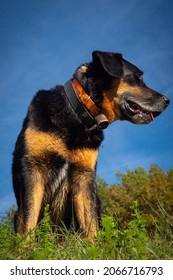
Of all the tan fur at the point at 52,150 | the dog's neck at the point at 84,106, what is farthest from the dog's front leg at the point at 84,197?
the dog's neck at the point at 84,106

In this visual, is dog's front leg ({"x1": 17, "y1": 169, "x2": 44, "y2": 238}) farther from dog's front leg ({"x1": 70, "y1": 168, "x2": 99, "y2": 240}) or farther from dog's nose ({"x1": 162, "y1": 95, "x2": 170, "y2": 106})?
dog's nose ({"x1": 162, "y1": 95, "x2": 170, "y2": 106})

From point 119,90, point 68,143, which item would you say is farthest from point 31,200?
point 119,90

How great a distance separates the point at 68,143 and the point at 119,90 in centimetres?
134

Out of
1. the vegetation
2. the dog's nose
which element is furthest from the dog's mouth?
the vegetation

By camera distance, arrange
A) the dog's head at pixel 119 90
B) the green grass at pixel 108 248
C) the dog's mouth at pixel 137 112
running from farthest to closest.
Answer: the dog's mouth at pixel 137 112, the dog's head at pixel 119 90, the green grass at pixel 108 248

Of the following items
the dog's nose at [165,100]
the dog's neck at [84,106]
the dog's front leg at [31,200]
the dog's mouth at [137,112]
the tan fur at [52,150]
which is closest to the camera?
the dog's front leg at [31,200]

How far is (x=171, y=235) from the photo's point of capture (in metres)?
4.25

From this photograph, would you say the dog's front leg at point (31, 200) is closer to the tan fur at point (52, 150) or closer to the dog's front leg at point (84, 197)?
the tan fur at point (52, 150)

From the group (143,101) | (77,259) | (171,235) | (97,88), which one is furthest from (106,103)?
(77,259)

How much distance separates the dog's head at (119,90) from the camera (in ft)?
20.2

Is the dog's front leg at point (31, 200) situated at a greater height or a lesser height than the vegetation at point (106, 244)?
greater

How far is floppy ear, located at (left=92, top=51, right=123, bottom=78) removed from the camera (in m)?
6.08

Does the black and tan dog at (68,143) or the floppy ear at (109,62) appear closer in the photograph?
the black and tan dog at (68,143)

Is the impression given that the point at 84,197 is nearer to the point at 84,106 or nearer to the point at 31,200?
the point at 31,200
